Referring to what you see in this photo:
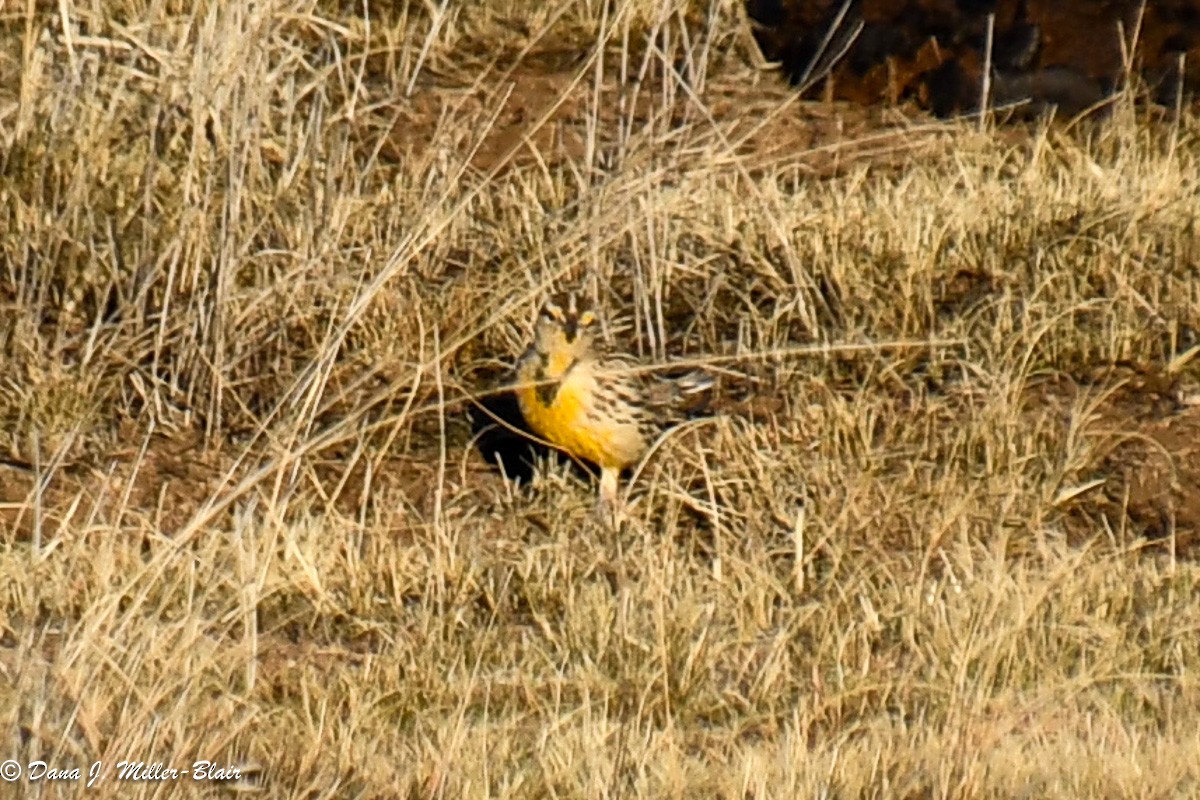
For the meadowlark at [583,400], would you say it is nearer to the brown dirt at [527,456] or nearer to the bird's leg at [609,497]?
the bird's leg at [609,497]

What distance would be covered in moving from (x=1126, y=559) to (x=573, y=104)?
3473 mm

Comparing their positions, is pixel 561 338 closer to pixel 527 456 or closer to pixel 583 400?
pixel 583 400

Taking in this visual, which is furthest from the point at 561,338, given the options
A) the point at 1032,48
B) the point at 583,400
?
the point at 1032,48

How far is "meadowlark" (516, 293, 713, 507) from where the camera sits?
7410 mm

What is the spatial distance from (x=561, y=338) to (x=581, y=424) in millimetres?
243


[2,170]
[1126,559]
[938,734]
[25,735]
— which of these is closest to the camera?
[25,735]

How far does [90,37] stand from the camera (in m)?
7.95

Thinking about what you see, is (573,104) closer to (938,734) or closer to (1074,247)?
(1074,247)

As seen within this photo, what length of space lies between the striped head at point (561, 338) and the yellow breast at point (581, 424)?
0.05 meters

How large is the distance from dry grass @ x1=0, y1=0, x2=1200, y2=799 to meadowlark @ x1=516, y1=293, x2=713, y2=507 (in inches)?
4.9

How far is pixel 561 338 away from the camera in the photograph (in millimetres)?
7465

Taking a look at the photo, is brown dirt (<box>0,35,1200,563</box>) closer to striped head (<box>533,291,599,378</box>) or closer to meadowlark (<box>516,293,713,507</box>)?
meadowlark (<box>516,293,713,507</box>)

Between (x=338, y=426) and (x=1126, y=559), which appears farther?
(x=1126, y=559)

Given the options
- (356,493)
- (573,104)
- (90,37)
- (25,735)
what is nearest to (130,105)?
(90,37)
